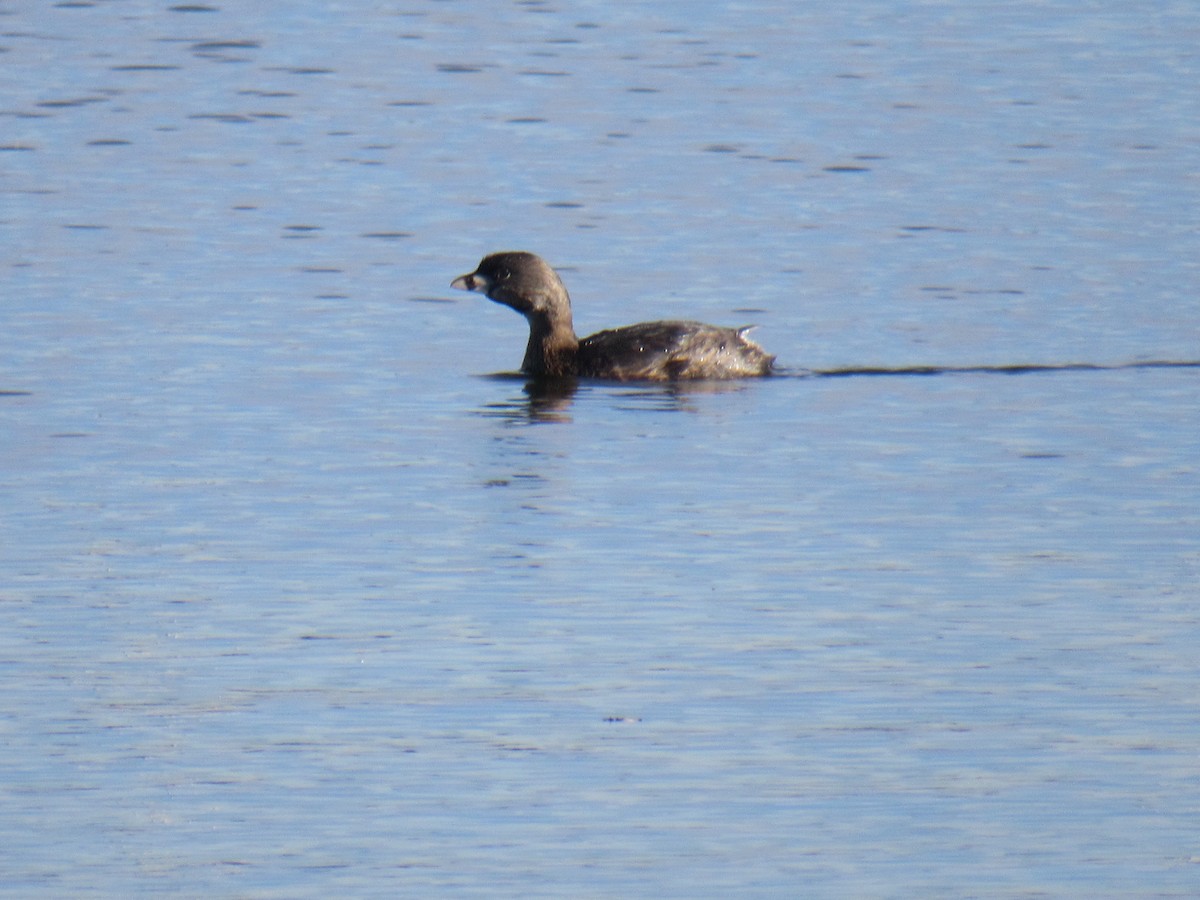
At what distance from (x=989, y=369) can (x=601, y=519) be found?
4.83 metres

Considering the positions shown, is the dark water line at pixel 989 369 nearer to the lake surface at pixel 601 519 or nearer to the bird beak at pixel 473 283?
the lake surface at pixel 601 519

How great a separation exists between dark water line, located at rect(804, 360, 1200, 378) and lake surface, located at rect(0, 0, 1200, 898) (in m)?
0.07

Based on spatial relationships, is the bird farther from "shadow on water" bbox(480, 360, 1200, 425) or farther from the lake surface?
the lake surface

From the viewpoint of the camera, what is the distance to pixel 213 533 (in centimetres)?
1172

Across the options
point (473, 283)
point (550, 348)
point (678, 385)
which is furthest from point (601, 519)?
point (473, 283)

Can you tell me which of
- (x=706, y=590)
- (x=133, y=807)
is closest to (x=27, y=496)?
(x=706, y=590)

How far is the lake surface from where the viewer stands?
8.17 meters

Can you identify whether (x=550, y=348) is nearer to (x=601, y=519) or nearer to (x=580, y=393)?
(x=580, y=393)

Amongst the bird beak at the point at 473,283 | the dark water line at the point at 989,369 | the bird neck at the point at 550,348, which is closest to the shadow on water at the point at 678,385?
the dark water line at the point at 989,369

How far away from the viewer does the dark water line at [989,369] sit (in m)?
16.3

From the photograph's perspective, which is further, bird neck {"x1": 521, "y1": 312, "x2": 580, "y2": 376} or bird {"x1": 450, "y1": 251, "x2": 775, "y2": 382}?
bird neck {"x1": 521, "y1": 312, "x2": 580, "y2": 376}

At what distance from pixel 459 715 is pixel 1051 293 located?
10697 mm

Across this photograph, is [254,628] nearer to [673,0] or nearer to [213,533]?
[213,533]

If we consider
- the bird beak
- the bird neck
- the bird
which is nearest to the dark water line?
the bird
